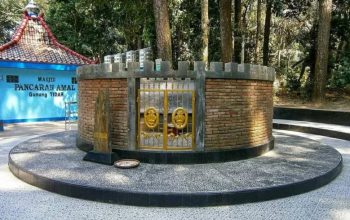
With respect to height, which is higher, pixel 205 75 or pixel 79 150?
pixel 205 75

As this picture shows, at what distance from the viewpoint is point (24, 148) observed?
26.3 feet

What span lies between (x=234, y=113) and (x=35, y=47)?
37.0ft

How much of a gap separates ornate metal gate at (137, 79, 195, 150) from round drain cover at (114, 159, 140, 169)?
0.43 meters

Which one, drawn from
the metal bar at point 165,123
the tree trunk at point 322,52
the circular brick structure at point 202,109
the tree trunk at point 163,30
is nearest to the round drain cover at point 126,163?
the circular brick structure at point 202,109

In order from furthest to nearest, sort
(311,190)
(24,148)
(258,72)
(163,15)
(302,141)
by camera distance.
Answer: (163,15)
(302,141)
(24,148)
(258,72)
(311,190)

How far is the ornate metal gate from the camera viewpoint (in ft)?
22.0

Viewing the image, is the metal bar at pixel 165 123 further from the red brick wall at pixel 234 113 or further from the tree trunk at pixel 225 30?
the tree trunk at pixel 225 30

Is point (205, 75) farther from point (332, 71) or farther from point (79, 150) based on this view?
point (332, 71)

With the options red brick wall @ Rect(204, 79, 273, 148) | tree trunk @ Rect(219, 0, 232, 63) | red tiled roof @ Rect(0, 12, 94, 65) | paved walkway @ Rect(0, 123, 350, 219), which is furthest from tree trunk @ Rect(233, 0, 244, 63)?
paved walkway @ Rect(0, 123, 350, 219)

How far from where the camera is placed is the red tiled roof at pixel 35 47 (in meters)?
14.1

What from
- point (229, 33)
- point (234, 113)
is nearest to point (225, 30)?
point (229, 33)

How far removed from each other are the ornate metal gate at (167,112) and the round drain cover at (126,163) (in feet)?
1.42

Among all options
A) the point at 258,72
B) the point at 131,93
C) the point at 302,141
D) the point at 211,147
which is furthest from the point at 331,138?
the point at 131,93

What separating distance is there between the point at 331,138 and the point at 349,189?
18.9 ft
